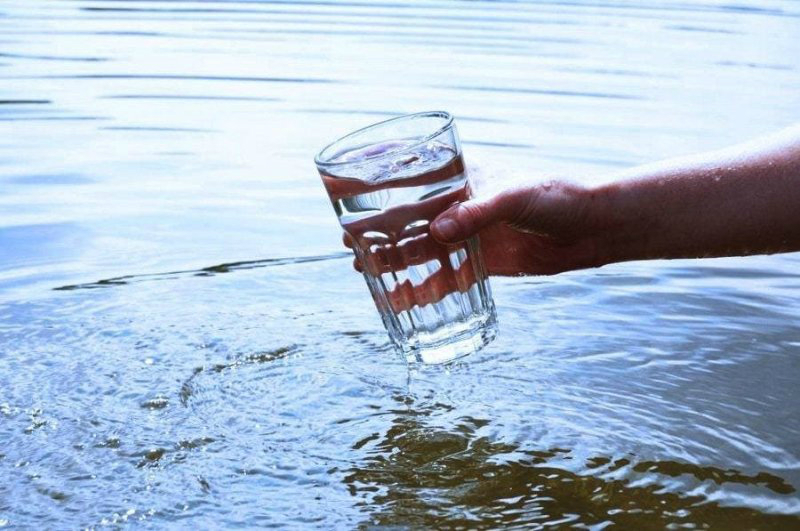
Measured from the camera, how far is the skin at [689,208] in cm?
252

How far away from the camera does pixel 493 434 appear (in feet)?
8.39

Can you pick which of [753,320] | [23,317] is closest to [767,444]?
[753,320]

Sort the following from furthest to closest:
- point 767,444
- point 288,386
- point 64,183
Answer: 1. point 64,183
2. point 288,386
3. point 767,444

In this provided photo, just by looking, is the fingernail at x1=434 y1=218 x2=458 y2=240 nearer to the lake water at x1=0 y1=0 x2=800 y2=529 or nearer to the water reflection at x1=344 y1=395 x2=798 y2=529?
the lake water at x1=0 y1=0 x2=800 y2=529

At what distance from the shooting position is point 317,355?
3004 millimetres

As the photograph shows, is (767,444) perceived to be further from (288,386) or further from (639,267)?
(639,267)

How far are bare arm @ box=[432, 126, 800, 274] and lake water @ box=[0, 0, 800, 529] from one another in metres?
0.09

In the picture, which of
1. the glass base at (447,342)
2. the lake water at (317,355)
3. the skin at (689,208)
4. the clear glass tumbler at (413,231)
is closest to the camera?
the clear glass tumbler at (413,231)

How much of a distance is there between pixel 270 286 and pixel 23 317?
2.36 ft

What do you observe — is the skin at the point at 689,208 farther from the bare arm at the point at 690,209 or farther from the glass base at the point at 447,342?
the glass base at the point at 447,342

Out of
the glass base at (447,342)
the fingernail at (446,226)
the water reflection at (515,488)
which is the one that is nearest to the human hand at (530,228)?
the fingernail at (446,226)

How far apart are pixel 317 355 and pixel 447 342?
68cm

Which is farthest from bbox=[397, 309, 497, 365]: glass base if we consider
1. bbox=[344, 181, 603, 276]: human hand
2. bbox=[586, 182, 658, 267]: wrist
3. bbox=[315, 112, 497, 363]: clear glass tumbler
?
bbox=[586, 182, 658, 267]: wrist

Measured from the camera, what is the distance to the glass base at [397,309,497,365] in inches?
94.3
